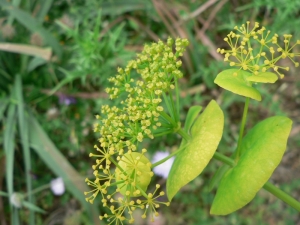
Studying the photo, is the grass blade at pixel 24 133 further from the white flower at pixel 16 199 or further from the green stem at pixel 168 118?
the green stem at pixel 168 118

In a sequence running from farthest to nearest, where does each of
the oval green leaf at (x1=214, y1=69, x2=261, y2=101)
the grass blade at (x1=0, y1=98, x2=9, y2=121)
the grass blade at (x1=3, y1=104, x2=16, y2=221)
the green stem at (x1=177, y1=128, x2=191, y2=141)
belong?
the grass blade at (x1=0, y1=98, x2=9, y2=121), the grass blade at (x1=3, y1=104, x2=16, y2=221), the green stem at (x1=177, y1=128, x2=191, y2=141), the oval green leaf at (x1=214, y1=69, x2=261, y2=101)

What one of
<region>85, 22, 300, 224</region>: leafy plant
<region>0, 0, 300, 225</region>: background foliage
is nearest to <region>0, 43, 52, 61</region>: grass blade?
<region>0, 0, 300, 225</region>: background foliage

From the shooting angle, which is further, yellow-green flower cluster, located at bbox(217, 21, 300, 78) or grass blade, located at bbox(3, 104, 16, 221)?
grass blade, located at bbox(3, 104, 16, 221)

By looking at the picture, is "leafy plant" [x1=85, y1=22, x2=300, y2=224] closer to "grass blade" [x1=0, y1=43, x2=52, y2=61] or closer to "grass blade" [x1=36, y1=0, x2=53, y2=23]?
"grass blade" [x1=0, y1=43, x2=52, y2=61]

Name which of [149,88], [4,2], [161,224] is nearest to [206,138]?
[149,88]

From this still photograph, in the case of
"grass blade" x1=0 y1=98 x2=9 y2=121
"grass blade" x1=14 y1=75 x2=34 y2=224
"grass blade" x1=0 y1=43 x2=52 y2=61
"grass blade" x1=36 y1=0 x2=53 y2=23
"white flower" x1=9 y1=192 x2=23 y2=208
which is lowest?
"white flower" x1=9 y1=192 x2=23 y2=208

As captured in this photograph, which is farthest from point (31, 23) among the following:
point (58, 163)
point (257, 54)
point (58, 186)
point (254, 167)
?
point (254, 167)
